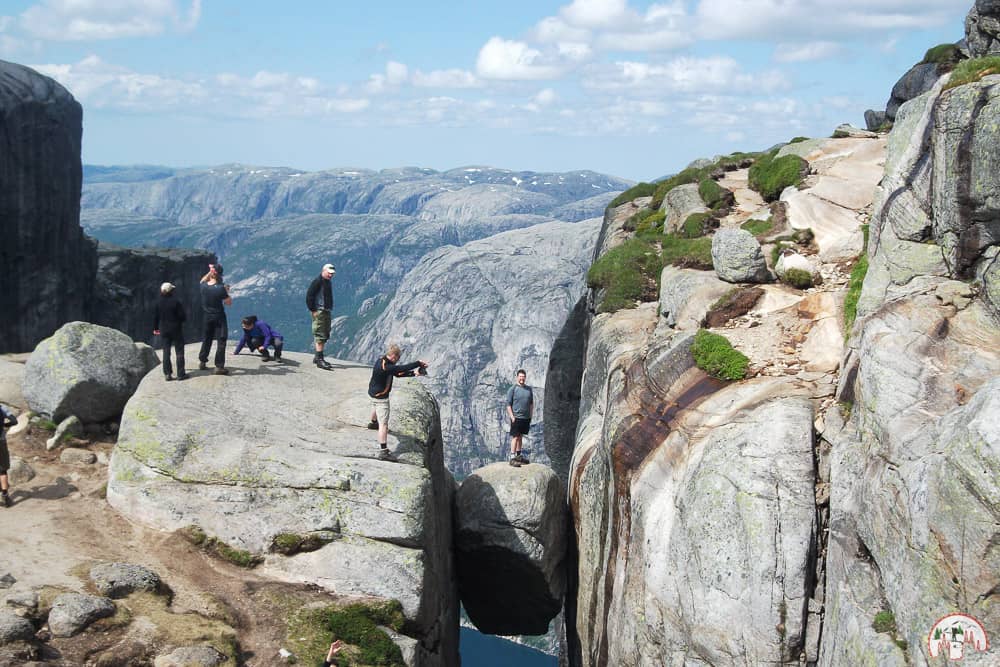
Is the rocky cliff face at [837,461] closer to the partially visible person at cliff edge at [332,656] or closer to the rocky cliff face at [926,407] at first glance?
the rocky cliff face at [926,407]

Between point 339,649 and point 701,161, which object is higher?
point 701,161

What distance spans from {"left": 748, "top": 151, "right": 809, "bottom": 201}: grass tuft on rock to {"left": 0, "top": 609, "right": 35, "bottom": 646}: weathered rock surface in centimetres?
3822

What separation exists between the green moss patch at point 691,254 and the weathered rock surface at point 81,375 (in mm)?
24919

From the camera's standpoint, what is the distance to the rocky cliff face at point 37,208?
404 feet

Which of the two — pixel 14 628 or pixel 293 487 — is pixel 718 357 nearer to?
pixel 293 487

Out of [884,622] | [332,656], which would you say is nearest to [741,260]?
[884,622]

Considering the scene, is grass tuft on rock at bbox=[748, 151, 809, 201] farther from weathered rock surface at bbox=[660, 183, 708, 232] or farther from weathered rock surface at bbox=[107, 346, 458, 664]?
weathered rock surface at bbox=[107, 346, 458, 664]

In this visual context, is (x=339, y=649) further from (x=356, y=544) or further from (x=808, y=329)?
(x=808, y=329)

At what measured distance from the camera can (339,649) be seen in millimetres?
21797

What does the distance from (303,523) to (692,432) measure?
41.5 ft

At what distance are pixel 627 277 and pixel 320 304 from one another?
18047 millimetres

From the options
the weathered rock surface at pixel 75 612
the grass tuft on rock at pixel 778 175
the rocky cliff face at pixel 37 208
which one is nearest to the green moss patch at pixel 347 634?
the weathered rock surface at pixel 75 612

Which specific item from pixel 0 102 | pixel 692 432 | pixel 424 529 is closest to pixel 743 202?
pixel 692 432

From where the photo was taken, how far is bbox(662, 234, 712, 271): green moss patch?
36.6 meters
